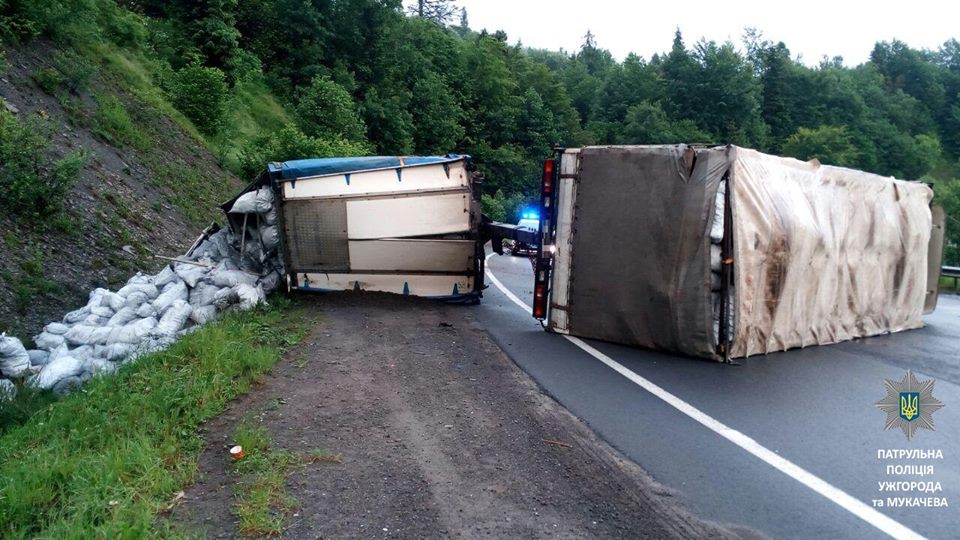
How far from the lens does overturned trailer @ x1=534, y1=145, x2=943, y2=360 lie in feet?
24.6

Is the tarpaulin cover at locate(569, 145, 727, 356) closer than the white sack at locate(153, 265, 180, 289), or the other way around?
the tarpaulin cover at locate(569, 145, 727, 356)

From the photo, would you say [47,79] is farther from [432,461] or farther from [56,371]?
[432,461]

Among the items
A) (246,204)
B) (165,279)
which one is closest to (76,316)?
(165,279)

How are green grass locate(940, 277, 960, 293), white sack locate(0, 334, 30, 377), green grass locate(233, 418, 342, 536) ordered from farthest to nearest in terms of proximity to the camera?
green grass locate(940, 277, 960, 293)
white sack locate(0, 334, 30, 377)
green grass locate(233, 418, 342, 536)

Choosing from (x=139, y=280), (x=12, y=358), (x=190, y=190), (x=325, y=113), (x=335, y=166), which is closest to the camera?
(x=12, y=358)

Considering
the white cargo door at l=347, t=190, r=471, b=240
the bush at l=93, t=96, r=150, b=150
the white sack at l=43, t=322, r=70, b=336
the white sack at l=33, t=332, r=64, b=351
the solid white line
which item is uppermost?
the bush at l=93, t=96, r=150, b=150

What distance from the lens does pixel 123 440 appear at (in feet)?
14.9

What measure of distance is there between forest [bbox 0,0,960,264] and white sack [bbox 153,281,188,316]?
7922 millimetres

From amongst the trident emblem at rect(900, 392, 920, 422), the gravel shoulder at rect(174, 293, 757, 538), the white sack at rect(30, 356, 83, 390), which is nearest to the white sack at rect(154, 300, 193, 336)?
the white sack at rect(30, 356, 83, 390)

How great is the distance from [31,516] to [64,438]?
1.35m

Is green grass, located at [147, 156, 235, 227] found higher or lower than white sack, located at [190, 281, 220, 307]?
higher

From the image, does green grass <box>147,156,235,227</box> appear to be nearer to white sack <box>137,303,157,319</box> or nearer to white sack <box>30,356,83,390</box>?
white sack <box>137,303,157,319</box>

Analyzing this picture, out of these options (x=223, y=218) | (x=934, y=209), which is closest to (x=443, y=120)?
(x=223, y=218)

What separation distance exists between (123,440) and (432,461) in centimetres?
203
